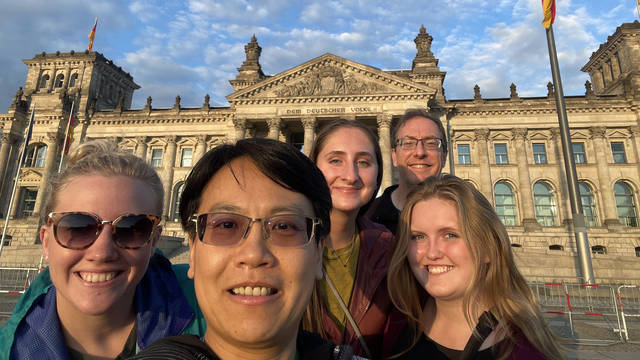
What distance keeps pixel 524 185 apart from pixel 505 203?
2.34 meters

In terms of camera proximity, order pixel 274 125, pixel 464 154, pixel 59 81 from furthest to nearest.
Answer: pixel 59 81, pixel 464 154, pixel 274 125

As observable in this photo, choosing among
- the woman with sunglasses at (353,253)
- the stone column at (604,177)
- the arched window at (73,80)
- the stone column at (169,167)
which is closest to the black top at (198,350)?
the woman with sunglasses at (353,253)

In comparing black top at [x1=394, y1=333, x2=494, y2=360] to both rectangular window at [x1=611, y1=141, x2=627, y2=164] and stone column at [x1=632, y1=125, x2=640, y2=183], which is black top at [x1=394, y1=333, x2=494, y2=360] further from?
stone column at [x1=632, y1=125, x2=640, y2=183]

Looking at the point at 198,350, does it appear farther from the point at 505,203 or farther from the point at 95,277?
the point at 505,203

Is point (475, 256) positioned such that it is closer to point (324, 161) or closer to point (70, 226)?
point (324, 161)

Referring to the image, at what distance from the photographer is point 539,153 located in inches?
1328

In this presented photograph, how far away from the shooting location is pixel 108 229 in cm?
228

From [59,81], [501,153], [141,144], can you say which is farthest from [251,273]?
[59,81]

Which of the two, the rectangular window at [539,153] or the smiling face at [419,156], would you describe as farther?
the rectangular window at [539,153]

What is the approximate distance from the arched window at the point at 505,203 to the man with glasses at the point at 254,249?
34588 mm

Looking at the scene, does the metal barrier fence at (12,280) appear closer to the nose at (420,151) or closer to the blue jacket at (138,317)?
the blue jacket at (138,317)

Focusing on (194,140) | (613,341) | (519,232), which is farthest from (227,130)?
(613,341)

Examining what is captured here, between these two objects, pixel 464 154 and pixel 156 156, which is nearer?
pixel 464 154

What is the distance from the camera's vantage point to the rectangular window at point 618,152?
32500 millimetres
